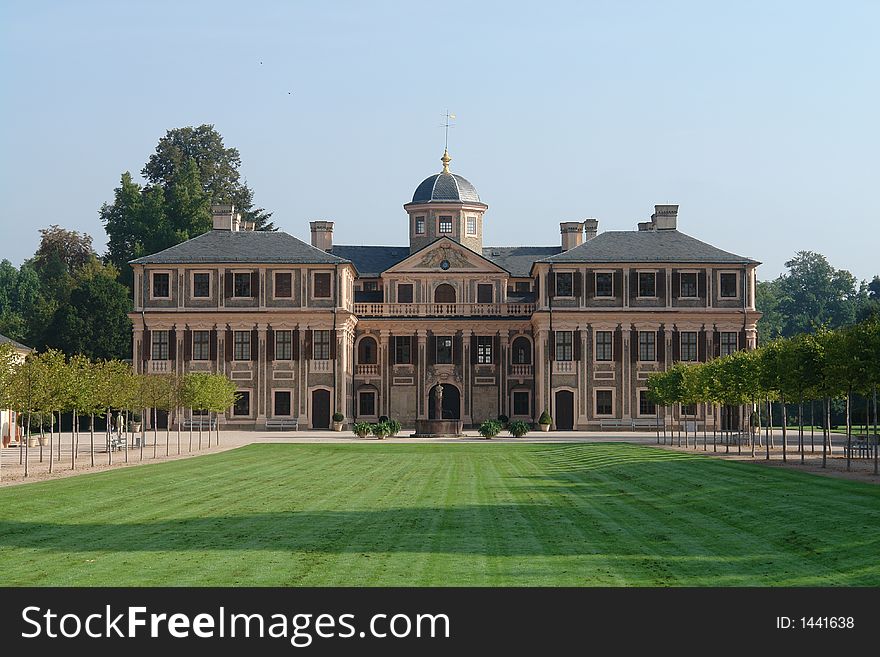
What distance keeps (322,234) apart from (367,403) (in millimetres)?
13769

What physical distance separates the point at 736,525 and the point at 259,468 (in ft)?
63.3

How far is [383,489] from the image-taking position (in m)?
28.3

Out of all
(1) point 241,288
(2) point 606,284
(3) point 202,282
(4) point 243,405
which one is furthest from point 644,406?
(3) point 202,282

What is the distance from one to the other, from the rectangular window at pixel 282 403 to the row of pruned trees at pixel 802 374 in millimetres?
27947

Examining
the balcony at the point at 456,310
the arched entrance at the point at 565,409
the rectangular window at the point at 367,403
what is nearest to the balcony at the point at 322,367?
the rectangular window at the point at 367,403

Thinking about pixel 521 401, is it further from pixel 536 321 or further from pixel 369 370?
pixel 369 370

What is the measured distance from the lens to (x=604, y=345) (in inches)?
2977

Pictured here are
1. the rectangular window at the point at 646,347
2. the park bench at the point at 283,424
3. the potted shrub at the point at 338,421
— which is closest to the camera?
the potted shrub at the point at 338,421

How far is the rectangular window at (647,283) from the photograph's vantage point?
75.8 meters

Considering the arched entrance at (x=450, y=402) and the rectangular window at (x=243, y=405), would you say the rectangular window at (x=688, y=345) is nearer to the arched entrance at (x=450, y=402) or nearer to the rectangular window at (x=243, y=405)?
the arched entrance at (x=450, y=402)

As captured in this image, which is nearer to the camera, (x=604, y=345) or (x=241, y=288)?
(x=604, y=345)

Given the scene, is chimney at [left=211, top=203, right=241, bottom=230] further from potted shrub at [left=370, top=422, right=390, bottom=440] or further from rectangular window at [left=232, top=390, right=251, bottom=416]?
potted shrub at [left=370, top=422, right=390, bottom=440]
